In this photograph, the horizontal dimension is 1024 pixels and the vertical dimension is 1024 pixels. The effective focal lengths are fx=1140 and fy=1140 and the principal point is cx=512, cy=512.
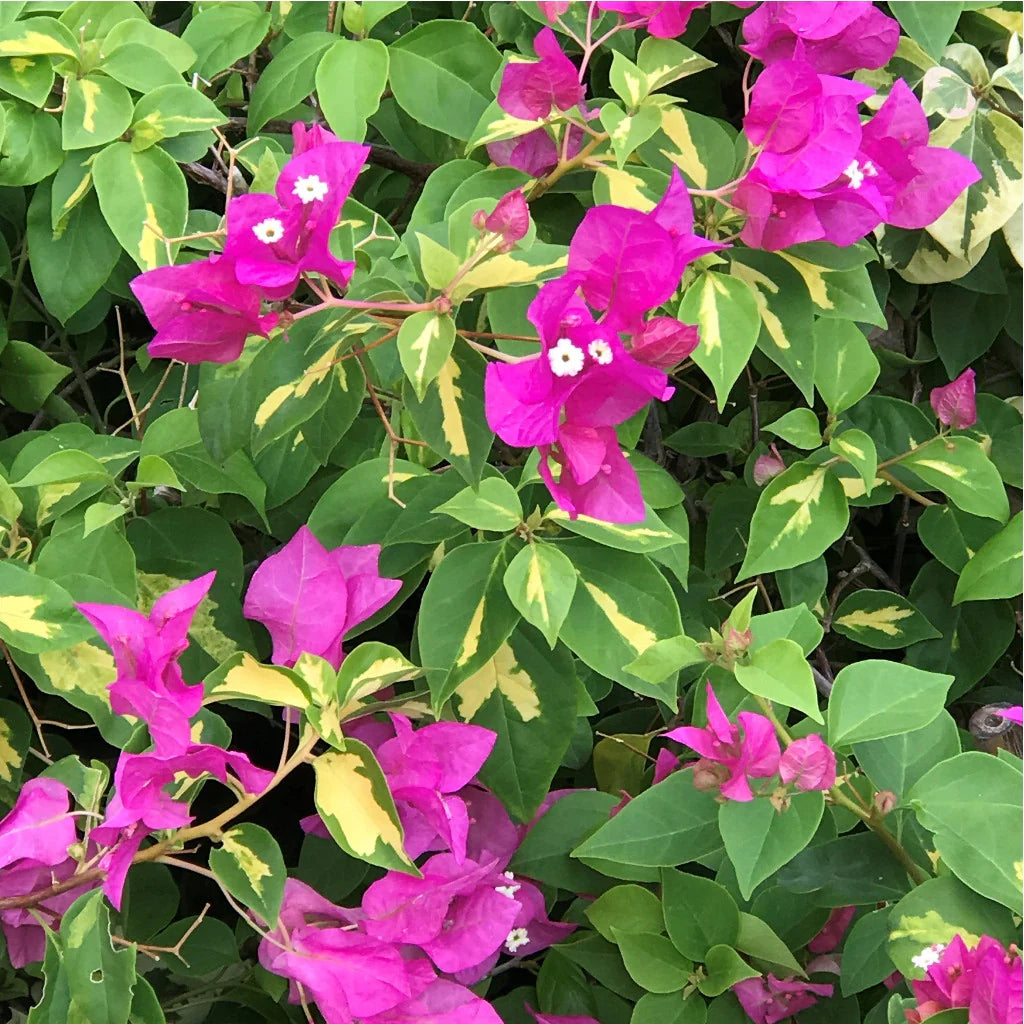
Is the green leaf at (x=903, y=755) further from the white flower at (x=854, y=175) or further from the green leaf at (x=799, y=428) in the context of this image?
the white flower at (x=854, y=175)

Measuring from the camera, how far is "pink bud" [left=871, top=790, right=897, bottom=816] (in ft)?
2.11

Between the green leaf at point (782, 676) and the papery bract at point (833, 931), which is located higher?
the green leaf at point (782, 676)

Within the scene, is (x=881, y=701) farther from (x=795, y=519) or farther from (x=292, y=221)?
(x=292, y=221)

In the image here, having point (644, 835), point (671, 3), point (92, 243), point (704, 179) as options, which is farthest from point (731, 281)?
point (92, 243)

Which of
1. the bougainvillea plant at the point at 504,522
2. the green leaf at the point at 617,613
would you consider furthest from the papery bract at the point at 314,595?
the green leaf at the point at 617,613

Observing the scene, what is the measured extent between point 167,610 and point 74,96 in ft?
1.23

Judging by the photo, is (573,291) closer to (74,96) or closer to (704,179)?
(704,179)

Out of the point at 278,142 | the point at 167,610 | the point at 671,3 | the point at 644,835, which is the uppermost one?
the point at 671,3

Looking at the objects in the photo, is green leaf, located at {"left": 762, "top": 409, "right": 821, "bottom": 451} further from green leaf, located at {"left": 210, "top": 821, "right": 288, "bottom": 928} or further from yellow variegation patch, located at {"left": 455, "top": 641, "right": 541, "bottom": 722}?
green leaf, located at {"left": 210, "top": 821, "right": 288, "bottom": 928}

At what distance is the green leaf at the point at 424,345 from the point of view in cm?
51

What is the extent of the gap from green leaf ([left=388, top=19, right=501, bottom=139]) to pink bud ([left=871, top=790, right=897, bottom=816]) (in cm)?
50

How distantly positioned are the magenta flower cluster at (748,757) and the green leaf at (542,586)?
91 mm

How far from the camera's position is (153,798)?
0.57 meters

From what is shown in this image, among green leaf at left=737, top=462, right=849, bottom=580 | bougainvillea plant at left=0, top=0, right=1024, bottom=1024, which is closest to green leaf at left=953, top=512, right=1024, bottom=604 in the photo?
bougainvillea plant at left=0, top=0, right=1024, bottom=1024
